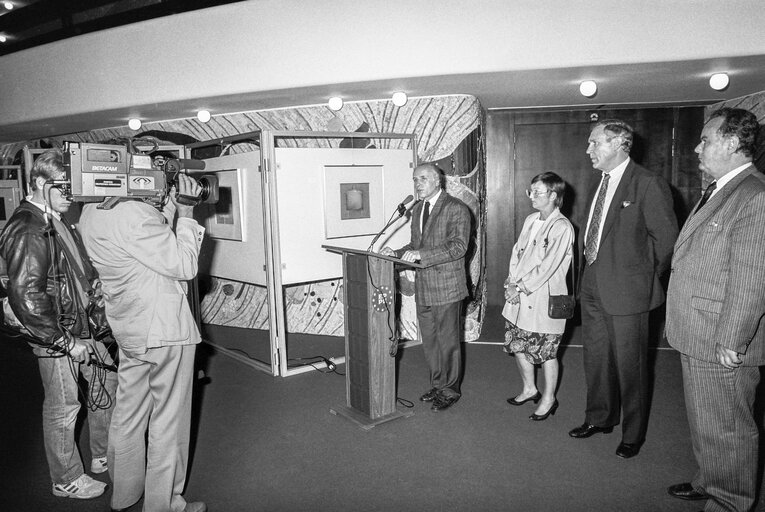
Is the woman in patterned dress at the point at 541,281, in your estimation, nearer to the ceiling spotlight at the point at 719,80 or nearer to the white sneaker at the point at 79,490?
the ceiling spotlight at the point at 719,80

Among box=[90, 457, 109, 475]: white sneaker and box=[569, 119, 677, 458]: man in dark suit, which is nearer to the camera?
box=[569, 119, 677, 458]: man in dark suit

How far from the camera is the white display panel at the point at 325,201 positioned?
444 cm

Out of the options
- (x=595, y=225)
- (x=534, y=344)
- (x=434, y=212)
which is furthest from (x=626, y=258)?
(x=434, y=212)

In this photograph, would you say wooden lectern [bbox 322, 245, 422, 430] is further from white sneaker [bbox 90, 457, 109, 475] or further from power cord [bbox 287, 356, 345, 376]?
white sneaker [bbox 90, 457, 109, 475]

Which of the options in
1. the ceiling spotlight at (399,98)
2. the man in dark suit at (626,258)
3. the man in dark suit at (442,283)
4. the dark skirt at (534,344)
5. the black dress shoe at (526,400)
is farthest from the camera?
the ceiling spotlight at (399,98)

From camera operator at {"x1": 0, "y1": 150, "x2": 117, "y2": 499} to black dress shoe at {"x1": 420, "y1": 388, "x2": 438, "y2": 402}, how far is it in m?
2.12

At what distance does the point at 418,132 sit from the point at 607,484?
365 cm

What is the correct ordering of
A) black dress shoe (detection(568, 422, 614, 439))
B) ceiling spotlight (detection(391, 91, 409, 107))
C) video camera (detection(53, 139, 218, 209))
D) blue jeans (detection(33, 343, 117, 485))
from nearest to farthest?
video camera (detection(53, 139, 218, 209)), blue jeans (detection(33, 343, 117, 485)), black dress shoe (detection(568, 422, 614, 439)), ceiling spotlight (detection(391, 91, 409, 107))

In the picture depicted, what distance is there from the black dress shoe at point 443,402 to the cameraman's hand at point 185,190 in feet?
7.30

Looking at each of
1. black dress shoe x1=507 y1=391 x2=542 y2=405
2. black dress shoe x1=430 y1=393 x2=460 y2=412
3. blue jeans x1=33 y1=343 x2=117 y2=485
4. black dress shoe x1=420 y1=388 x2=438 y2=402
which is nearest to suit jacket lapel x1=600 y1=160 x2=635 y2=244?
black dress shoe x1=507 y1=391 x2=542 y2=405

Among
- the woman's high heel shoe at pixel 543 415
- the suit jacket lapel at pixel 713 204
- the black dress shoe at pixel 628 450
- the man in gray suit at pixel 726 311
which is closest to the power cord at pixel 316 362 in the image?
the woman's high heel shoe at pixel 543 415

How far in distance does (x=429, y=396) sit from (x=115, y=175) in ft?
8.68

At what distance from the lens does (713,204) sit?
2.32m

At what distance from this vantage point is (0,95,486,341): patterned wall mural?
529cm
